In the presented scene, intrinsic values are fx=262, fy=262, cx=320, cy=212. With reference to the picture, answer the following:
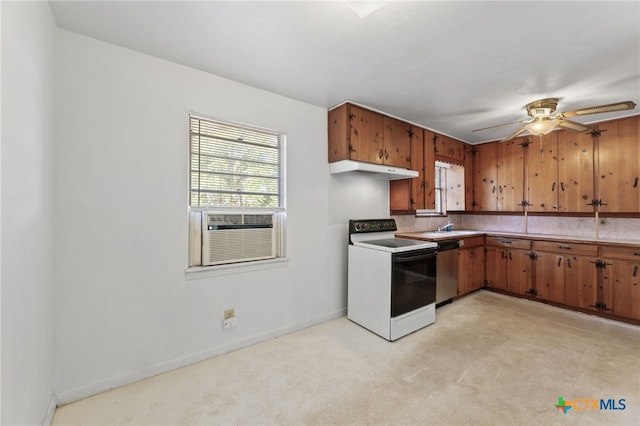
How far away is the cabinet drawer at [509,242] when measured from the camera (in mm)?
3846

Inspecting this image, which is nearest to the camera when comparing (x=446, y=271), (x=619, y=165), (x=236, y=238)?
(x=236, y=238)

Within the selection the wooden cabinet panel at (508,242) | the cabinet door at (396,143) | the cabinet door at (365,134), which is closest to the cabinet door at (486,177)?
the wooden cabinet panel at (508,242)

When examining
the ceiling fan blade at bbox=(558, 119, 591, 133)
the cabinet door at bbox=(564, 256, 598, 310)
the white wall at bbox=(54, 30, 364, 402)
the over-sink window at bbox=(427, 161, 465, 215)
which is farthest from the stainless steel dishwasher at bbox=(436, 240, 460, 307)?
the white wall at bbox=(54, 30, 364, 402)

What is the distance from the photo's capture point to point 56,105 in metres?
1.75

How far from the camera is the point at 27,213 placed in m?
1.28

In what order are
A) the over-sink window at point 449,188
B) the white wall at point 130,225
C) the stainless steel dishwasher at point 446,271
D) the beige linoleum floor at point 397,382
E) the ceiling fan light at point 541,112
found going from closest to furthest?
the beige linoleum floor at point 397,382
the white wall at point 130,225
the ceiling fan light at point 541,112
the stainless steel dishwasher at point 446,271
the over-sink window at point 449,188

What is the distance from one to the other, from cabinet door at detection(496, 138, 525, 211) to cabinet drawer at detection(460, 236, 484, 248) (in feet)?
2.31

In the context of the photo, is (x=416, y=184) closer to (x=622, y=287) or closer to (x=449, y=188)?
(x=449, y=188)

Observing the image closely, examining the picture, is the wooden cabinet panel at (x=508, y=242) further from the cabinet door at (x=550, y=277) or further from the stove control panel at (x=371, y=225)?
the stove control panel at (x=371, y=225)

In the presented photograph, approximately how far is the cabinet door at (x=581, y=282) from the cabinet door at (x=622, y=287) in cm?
10

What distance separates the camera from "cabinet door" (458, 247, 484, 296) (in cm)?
385

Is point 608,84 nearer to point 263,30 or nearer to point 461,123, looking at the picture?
point 461,123

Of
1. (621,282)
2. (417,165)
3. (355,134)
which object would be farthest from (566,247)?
(355,134)

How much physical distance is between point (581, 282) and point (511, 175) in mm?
1771
